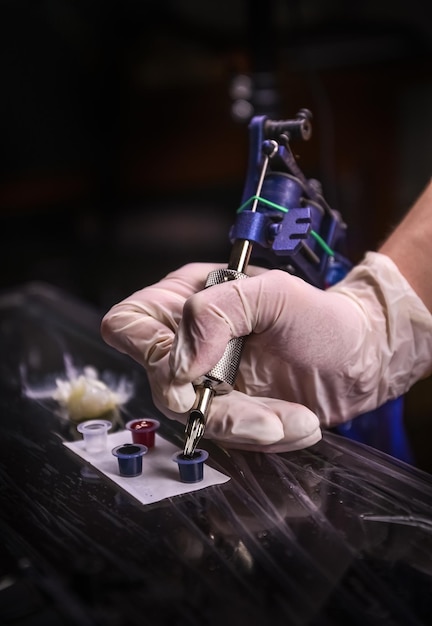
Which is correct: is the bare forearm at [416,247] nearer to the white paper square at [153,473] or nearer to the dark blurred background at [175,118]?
the white paper square at [153,473]

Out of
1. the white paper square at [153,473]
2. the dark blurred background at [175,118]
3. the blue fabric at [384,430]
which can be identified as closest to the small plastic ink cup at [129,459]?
the white paper square at [153,473]

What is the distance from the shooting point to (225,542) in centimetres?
66

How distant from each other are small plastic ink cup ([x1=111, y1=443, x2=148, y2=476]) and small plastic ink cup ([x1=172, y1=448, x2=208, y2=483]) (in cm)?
4

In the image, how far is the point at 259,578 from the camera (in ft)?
1.99

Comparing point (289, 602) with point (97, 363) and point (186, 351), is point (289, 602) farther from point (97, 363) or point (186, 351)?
point (97, 363)

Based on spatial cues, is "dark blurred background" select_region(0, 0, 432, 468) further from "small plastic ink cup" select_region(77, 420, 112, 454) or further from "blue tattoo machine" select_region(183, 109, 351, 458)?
"small plastic ink cup" select_region(77, 420, 112, 454)

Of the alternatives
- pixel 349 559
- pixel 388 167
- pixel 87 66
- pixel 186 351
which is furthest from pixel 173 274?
pixel 87 66

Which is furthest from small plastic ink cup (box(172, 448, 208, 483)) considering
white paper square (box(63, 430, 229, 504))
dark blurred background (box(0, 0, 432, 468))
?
dark blurred background (box(0, 0, 432, 468))

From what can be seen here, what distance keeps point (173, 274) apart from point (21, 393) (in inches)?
11.8

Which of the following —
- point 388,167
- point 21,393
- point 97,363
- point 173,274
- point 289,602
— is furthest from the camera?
point 388,167

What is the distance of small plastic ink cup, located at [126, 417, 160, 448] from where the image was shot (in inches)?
33.1

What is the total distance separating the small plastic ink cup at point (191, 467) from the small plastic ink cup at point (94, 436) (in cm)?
12

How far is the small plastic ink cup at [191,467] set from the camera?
29.9 inches

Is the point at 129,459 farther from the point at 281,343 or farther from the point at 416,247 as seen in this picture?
the point at 416,247
